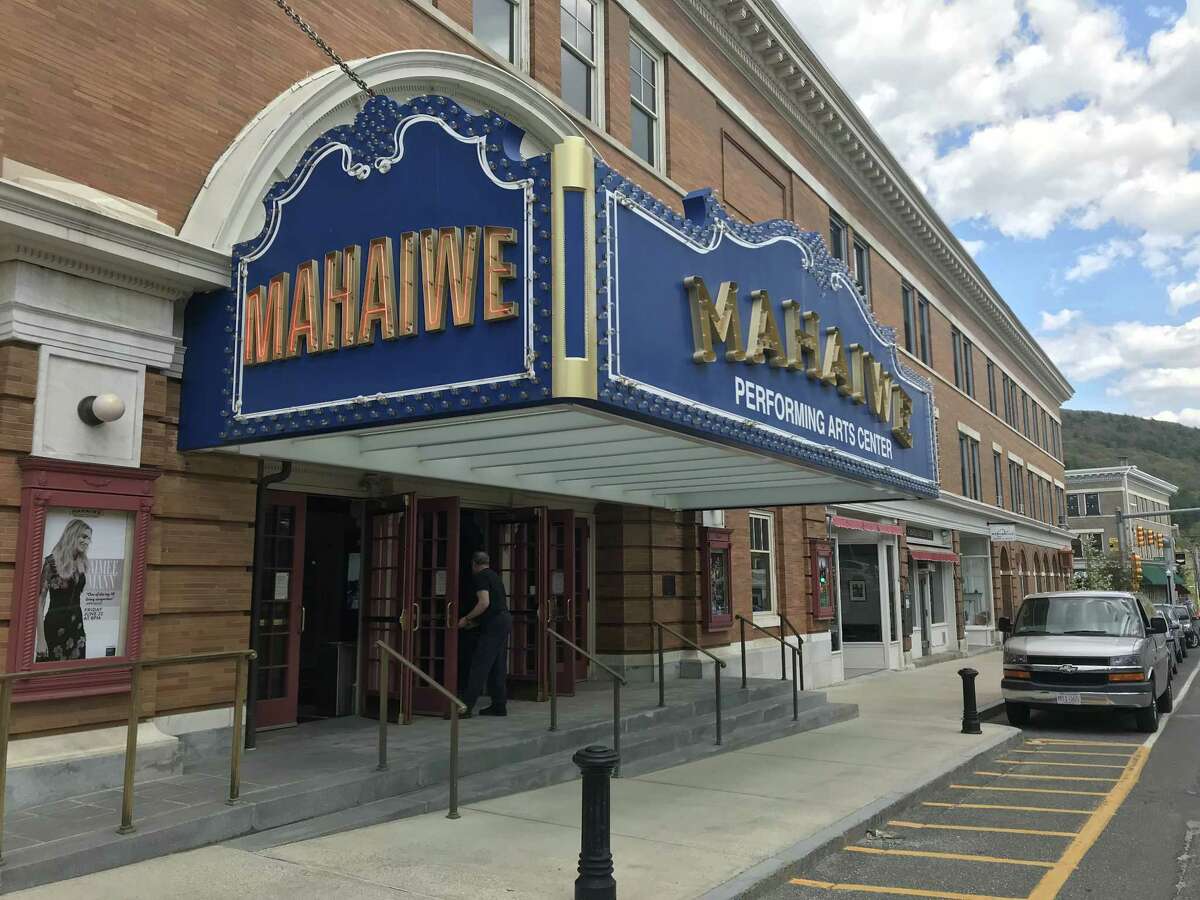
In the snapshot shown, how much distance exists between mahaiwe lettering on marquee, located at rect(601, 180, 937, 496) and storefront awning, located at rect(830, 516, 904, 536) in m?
7.85

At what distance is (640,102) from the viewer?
47.9 ft

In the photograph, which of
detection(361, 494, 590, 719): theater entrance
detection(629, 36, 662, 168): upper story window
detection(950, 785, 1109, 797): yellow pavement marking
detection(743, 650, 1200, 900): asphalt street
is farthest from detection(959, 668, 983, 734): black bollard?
detection(629, 36, 662, 168): upper story window

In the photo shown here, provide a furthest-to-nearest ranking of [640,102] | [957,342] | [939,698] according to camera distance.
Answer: [957,342]
[939,698]
[640,102]

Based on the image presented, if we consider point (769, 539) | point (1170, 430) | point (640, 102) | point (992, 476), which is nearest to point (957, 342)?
point (992, 476)

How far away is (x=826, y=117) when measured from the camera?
20.1 meters

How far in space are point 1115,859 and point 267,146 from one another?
8.62m

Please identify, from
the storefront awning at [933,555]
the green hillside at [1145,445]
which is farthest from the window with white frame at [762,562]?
the green hillside at [1145,445]

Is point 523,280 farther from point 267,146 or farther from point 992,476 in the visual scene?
point 992,476

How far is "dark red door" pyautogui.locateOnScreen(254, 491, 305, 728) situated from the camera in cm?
898

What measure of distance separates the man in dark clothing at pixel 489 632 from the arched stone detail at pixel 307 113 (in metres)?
4.09

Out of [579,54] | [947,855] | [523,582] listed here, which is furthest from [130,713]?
[579,54]

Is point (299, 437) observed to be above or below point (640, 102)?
below

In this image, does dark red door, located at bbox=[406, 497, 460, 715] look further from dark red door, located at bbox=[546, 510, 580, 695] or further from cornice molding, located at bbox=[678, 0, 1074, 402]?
cornice molding, located at bbox=[678, 0, 1074, 402]

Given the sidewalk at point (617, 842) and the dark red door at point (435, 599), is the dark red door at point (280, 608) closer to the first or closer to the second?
→ the dark red door at point (435, 599)
